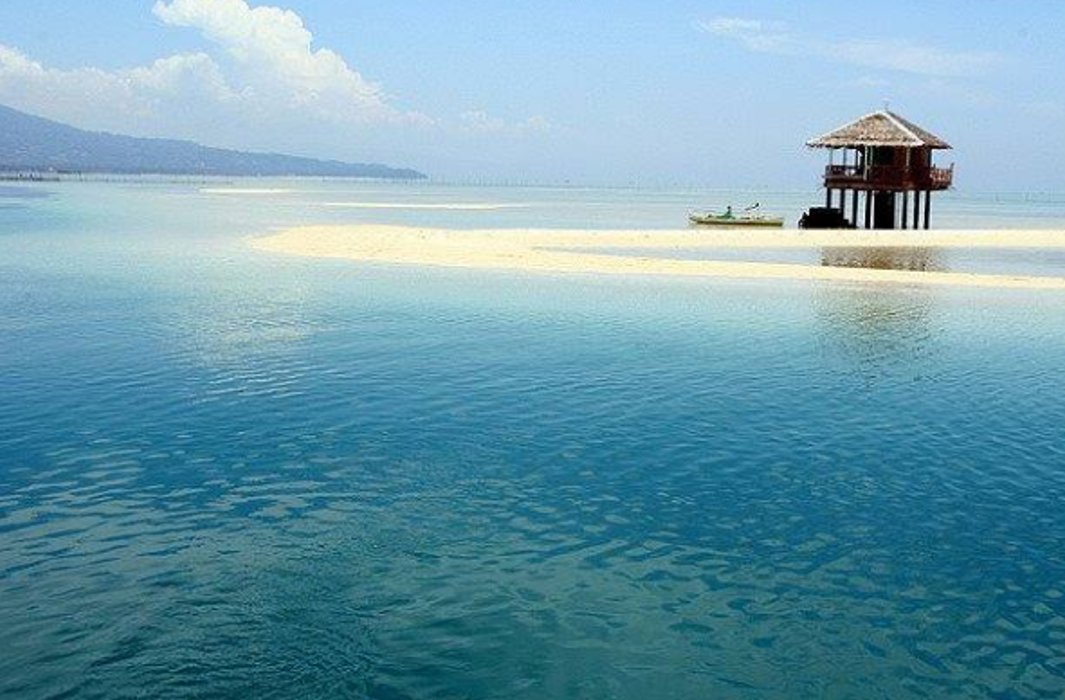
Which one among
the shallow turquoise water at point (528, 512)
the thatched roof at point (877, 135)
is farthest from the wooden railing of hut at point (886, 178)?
the shallow turquoise water at point (528, 512)

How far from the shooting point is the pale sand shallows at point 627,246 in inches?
1564

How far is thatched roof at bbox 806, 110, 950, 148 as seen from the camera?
60.5m

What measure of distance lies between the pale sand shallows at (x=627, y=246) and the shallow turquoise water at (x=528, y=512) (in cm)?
1494

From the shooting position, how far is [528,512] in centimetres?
1232

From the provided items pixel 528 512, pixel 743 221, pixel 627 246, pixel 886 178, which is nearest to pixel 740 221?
pixel 743 221

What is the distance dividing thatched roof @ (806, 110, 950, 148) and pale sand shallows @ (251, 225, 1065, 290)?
18.3 ft

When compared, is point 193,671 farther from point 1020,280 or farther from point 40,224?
point 40,224

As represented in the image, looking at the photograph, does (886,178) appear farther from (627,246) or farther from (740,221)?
(627,246)

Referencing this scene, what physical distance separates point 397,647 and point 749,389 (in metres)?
11.6

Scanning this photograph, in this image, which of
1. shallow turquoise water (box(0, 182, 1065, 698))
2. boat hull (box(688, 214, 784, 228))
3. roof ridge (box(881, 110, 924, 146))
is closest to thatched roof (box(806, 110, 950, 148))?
roof ridge (box(881, 110, 924, 146))

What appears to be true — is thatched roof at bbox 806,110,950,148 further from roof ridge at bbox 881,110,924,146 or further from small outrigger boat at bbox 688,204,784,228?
small outrigger boat at bbox 688,204,784,228

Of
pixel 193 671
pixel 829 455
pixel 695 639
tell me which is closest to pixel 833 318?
pixel 829 455

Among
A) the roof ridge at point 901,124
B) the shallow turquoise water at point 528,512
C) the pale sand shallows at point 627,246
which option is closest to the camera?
the shallow turquoise water at point 528,512

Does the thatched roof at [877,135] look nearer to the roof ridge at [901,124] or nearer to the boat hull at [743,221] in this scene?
the roof ridge at [901,124]
